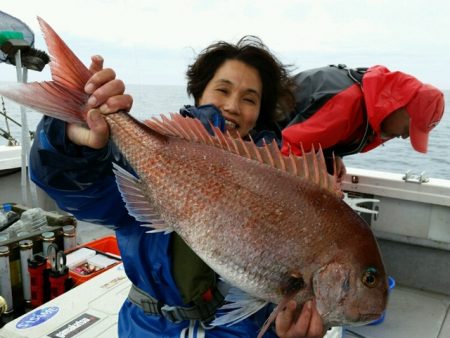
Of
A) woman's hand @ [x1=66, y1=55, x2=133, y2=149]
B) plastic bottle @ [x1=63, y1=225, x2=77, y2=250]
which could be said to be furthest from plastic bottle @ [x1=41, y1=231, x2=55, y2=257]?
woman's hand @ [x1=66, y1=55, x2=133, y2=149]

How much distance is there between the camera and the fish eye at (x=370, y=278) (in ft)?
4.08

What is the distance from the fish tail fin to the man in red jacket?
1.87 metres

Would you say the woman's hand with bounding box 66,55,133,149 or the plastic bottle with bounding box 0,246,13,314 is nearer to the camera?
the woman's hand with bounding box 66,55,133,149

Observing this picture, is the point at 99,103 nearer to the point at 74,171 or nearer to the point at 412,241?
the point at 74,171

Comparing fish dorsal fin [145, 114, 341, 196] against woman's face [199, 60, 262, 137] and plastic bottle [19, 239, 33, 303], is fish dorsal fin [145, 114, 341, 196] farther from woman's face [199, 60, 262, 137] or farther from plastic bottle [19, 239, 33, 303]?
plastic bottle [19, 239, 33, 303]

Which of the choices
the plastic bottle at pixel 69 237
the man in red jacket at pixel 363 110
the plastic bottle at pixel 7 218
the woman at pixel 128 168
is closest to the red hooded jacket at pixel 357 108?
the man in red jacket at pixel 363 110

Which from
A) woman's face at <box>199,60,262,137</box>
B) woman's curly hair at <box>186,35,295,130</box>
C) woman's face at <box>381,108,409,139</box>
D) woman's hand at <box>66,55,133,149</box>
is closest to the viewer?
woman's hand at <box>66,55,133,149</box>

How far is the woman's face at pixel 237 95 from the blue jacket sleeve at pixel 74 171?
0.64 m

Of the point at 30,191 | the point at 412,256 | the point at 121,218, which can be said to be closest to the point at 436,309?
the point at 412,256

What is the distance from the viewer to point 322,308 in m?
1.24

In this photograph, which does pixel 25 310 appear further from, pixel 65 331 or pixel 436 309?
pixel 436 309

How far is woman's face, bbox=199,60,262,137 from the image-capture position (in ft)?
6.52

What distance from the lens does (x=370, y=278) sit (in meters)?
1.25

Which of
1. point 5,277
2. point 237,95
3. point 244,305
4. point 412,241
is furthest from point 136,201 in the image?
point 412,241
